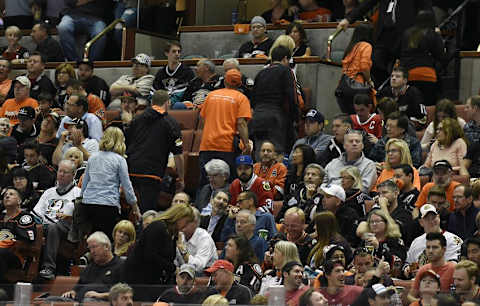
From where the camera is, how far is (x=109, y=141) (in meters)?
10.9

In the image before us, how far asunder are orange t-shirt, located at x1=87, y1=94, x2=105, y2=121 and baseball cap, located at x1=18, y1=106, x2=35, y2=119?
669 mm

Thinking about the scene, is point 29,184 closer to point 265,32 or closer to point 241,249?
point 241,249

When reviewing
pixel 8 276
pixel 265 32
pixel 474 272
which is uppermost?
pixel 265 32

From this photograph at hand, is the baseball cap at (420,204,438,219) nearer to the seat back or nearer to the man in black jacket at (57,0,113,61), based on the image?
the seat back

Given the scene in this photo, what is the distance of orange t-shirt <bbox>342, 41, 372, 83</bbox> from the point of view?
535 inches

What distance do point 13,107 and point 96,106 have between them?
3.56 feet

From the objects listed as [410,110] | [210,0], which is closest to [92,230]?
[410,110]

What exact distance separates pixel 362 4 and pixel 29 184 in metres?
7.78

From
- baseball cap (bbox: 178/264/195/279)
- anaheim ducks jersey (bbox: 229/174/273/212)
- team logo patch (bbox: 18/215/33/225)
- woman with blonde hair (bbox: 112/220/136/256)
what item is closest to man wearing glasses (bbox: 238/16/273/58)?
anaheim ducks jersey (bbox: 229/174/273/212)

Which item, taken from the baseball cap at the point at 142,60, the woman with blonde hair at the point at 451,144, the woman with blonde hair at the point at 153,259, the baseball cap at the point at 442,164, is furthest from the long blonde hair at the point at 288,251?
the baseball cap at the point at 142,60

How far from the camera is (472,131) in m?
11.9

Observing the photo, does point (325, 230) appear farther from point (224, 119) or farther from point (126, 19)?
point (126, 19)

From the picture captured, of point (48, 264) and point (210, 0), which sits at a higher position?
point (210, 0)

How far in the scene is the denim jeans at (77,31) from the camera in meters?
16.8
